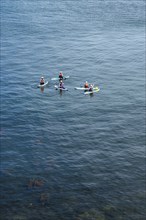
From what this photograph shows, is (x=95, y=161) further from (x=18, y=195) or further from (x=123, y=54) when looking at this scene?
(x=123, y=54)

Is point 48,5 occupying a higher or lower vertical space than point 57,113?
higher

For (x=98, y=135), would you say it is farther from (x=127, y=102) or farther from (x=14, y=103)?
(x=14, y=103)

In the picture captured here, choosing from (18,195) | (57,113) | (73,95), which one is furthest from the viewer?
(73,95)

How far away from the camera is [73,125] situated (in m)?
65.7

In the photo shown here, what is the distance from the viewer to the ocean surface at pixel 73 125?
47.0 metres

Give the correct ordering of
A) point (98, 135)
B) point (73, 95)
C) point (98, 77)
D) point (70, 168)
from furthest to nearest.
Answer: point (98, 77) → point (73, 95) → point (98, 135) → point (70, 168)

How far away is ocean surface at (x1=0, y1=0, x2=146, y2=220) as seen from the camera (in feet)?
154

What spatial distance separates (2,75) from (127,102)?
32.8 metres

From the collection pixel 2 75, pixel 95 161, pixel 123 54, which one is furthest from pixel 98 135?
pixel 123 54

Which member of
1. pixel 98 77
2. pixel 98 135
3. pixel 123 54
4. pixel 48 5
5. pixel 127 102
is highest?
pixel 48 5


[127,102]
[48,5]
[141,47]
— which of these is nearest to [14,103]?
[127,102]

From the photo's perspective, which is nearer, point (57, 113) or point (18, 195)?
point (18, 195)

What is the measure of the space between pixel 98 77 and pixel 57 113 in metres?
21.8

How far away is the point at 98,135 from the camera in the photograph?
6238 centimetres
